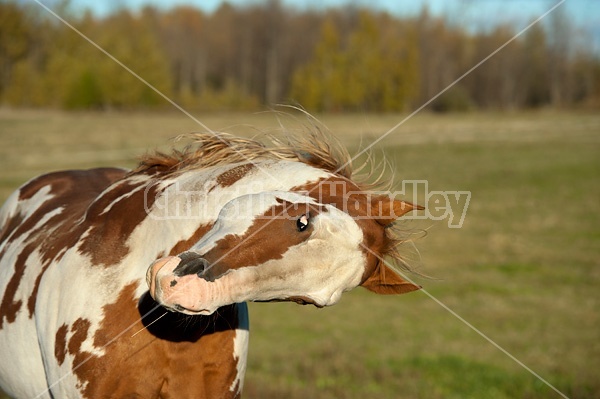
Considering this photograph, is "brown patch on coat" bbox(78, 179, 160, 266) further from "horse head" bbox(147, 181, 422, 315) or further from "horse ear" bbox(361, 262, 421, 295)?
"horse ear" bbox(361, 262, 421, 295)

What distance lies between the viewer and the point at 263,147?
8.87ft

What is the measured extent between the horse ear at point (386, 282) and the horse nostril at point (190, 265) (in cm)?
64

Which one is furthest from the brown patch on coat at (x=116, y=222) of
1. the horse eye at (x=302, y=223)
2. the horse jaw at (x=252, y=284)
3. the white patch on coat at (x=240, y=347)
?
the horse eye at (x=302, y=223)

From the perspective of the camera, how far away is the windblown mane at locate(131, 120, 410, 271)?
261 cm

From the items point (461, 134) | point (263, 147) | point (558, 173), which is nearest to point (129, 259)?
point (263, 147)

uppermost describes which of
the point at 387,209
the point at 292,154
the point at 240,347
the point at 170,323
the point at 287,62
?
the point at 287,62

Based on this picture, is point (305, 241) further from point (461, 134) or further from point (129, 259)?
point (461, 134)

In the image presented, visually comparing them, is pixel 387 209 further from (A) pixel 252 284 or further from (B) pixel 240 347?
(B) pixel 240 347

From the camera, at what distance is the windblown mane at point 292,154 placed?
261 cm

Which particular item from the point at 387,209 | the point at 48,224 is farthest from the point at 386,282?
the point at 48,224

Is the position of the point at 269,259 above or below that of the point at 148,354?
above

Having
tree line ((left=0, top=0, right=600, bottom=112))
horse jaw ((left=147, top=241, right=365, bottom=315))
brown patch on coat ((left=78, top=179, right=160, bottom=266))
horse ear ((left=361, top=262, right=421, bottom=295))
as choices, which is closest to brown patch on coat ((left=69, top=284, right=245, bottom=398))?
brown patch on coat ((left=78, top=179, right=160, bottom=266))

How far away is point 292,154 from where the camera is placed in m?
2.65

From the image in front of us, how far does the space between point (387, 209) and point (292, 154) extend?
0.45 meters
